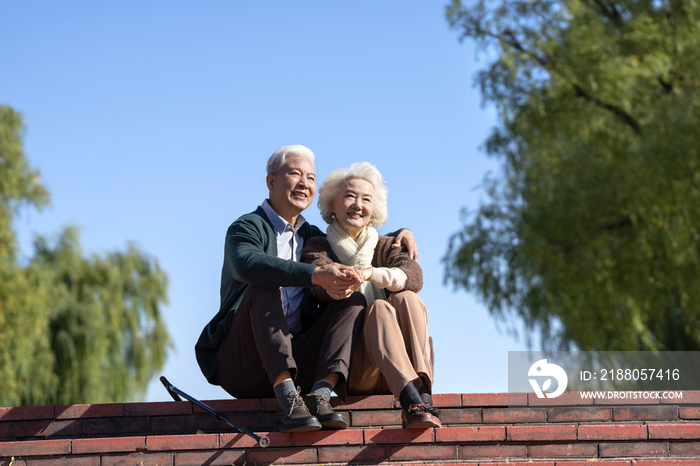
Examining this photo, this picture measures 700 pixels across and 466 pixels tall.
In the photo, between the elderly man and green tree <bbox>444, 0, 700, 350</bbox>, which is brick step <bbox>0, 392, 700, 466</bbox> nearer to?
the elderly man

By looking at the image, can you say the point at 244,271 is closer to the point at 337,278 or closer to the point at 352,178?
the point at 337,278

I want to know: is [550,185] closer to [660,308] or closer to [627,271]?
[627,271]

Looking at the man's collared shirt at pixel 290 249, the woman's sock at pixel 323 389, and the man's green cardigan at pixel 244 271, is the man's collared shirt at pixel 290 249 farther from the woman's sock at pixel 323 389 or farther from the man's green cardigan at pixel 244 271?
the woman's sock at pixel 323 389

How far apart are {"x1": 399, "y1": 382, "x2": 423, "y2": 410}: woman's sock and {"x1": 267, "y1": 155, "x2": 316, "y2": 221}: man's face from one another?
1147 mm

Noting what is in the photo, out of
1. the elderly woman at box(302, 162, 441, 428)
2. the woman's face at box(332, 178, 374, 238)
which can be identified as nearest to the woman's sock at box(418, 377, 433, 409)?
the elderly woman at box(302, 162, 441, 428)

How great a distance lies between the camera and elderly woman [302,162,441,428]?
2.97 metres

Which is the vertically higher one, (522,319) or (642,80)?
(642,80)

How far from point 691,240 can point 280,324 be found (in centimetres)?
718

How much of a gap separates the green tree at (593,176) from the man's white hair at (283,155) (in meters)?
6.36

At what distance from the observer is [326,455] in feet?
9.34

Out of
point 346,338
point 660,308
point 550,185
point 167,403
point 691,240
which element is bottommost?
point 167,403

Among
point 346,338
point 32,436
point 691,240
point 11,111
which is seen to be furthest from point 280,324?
point 11,111

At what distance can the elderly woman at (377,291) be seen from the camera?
2.97 meters

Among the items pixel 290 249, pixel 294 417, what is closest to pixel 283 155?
pixel 290 249
